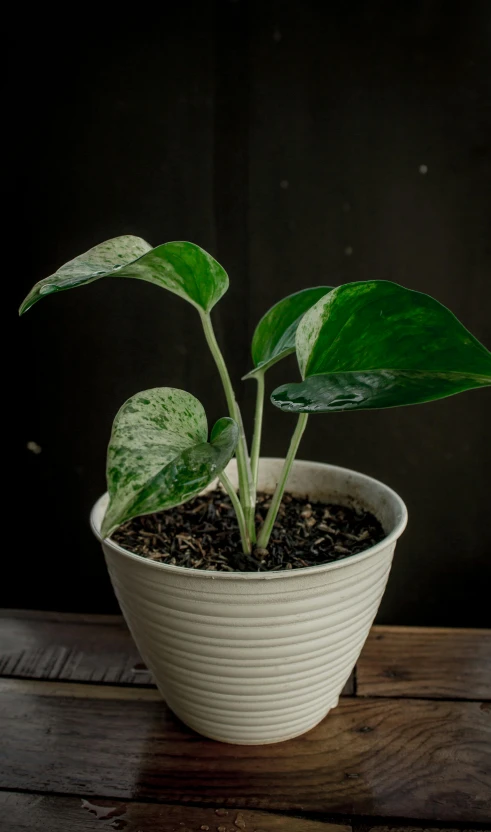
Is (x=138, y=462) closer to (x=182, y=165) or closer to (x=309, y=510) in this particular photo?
(x=309, y=510)

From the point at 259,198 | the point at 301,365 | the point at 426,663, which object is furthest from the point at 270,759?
the point at 259,198

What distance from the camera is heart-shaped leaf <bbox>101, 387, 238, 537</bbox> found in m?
0.45

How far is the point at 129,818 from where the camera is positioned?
56 cm

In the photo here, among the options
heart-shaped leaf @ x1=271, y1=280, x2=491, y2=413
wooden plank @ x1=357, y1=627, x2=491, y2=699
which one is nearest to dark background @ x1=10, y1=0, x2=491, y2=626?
wooden plank @ x1=357, y1=627, x2=491, y2=699

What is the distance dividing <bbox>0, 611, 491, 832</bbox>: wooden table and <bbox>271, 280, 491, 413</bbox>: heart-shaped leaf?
337mm

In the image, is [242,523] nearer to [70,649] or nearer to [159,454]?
[159,454]

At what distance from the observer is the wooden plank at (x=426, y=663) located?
73 centimetres

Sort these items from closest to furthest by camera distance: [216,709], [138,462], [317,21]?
[138,462] < [216,709] < [317,21]

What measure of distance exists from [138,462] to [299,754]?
34 centimetres

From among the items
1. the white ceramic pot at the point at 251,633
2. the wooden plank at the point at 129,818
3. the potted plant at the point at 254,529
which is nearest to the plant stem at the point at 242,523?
the potted plant at the point at 254,529

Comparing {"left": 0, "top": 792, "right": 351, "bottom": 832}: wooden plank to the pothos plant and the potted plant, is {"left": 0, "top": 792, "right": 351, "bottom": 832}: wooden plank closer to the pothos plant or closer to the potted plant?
the potted plant

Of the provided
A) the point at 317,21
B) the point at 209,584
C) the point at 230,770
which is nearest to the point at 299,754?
the point at 230,770

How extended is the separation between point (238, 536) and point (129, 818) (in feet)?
0.83

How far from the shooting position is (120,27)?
0.83 m
